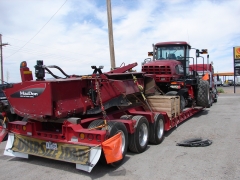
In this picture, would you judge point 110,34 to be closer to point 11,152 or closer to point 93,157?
point 11,152

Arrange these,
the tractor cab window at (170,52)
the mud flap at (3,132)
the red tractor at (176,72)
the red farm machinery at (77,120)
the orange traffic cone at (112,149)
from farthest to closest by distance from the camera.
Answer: the tractor cab window at (170,52)
the red tractor at (176,72)
the mud flap at (3,132)
the red farm machinery at (77,120)
the orange traffic cone at (112,149)

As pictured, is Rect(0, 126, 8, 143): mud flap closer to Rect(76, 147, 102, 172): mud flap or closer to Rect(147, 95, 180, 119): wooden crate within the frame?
Rect(76, 147, 102, 172): mud flap

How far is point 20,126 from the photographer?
19.4 ft

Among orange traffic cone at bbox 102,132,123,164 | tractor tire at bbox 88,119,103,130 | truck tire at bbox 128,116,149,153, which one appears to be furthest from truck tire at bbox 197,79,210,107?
orange traffic cone at bbox 102,132,123,164

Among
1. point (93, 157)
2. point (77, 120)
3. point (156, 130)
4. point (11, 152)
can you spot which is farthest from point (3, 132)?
point (156, 130)

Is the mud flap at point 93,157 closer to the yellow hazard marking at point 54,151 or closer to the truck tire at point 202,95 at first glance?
the yellow hazard marking at point 54,151

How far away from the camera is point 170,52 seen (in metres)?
11.0

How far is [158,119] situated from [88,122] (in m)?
2.34

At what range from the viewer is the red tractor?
9867 millimetres

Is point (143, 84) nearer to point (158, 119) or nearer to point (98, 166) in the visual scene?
point (158, 119)

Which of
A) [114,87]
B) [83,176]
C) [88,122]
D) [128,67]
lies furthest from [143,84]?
[83,176]

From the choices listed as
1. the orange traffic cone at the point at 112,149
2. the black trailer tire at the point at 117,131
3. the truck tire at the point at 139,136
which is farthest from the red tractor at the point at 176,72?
the orange traffic cone at the point at 112,149

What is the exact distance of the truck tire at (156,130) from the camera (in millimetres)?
6871

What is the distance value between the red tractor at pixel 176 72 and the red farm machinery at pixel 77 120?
9.80 feet
